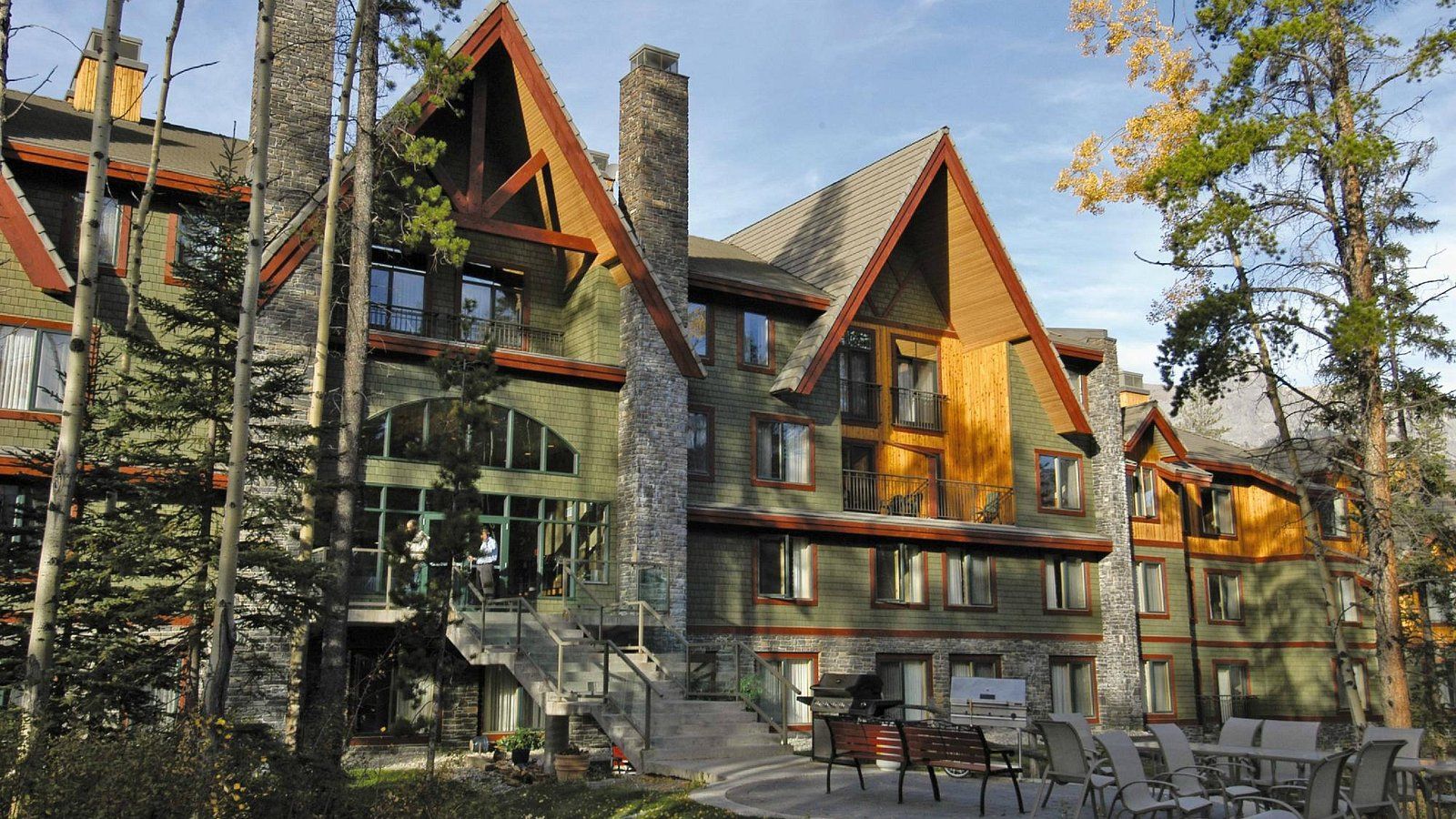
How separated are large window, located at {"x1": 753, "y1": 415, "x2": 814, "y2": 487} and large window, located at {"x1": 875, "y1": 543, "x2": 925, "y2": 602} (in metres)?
2.92

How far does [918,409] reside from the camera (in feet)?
105

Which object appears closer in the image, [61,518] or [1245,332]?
[61,518]

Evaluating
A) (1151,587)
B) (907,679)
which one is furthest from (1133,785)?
(1151,587)

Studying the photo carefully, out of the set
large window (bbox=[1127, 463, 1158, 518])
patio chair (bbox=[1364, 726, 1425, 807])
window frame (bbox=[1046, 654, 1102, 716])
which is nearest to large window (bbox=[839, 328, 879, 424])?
window frame (bbox=[1046, 654, 1102, 716])

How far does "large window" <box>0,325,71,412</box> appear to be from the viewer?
2028cm

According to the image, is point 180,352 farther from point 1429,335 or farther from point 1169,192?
point 1429,335

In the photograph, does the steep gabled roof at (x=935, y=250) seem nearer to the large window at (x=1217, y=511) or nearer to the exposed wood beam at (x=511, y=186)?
the exposed wood beam at (x=511, y=186)

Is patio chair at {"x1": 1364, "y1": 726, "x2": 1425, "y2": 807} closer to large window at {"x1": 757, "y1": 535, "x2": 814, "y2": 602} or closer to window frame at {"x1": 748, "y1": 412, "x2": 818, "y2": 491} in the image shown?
large window at {"x1": 757, "y1": 535, "x2": 814, "y2": 602}

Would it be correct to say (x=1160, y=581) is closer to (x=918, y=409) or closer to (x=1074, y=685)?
(x=1074, y=685)

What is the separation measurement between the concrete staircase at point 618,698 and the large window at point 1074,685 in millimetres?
14090

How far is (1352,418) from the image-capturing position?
22406 millimetres

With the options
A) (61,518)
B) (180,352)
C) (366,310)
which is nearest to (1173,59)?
(366,310)

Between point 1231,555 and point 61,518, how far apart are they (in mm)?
35838

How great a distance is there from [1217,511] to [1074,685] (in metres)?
10.7
